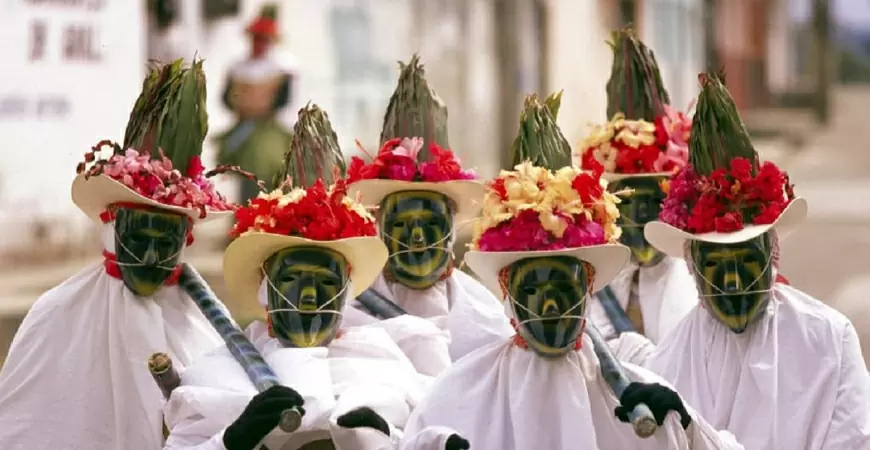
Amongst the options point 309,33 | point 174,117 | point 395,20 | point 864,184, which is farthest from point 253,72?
point 864,184

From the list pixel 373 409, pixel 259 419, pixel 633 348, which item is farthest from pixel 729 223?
pixel 259 419

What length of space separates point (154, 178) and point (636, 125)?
8.19 ft

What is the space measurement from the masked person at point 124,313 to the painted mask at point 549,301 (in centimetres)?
168

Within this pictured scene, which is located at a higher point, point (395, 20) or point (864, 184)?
point (395, 20)

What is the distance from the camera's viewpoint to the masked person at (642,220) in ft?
29.7

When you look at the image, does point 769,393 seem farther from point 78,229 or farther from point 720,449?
point 78,229

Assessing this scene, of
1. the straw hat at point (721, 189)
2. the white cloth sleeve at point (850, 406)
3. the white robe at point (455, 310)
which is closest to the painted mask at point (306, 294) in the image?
the white robe at point (455, 310)

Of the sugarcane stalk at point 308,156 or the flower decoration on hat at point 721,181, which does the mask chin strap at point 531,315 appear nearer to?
the flower decoration on hat at point 721,181

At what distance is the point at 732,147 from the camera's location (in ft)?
25.7

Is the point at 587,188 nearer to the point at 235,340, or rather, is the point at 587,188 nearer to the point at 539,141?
the point at 539,141

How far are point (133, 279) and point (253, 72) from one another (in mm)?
10724

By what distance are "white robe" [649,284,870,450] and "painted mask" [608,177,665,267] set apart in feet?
3.96

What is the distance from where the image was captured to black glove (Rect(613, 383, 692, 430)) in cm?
644

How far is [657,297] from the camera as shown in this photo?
357 inches
